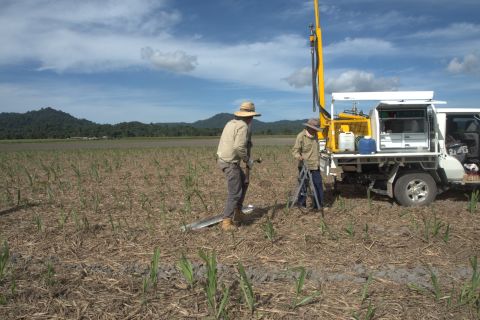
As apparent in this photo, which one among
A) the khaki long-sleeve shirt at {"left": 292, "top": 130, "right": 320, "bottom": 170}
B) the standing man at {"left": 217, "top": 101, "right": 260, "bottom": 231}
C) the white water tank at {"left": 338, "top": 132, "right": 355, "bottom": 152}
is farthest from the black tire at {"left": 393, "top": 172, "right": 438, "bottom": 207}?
the standing man at {"left": 217, "top": 101, "right": 260, "bottom": 231}

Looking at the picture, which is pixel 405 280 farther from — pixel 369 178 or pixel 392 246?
pixel 369 178

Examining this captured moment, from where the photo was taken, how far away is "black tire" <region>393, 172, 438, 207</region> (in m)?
7.38

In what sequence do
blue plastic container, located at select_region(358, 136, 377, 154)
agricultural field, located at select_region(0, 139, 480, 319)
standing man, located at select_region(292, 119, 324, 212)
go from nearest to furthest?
agricultural field, located at select_region(0, 139, 480, 319)
standing man, located at select_region(292, 119, 324, 212)
blue plastic container, located at select_region(358, 136, 377, 154)

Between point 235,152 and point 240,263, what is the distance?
2.15m

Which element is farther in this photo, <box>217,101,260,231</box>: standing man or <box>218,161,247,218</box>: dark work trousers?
<box>218,161,247,218</box>: dark work trousers

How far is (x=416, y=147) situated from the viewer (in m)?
7.43

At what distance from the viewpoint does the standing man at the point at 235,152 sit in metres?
5.57

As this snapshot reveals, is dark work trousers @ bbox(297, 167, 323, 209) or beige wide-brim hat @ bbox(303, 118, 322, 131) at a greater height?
beige wide-brim hat @ bbox(303, 118, 322, 131)

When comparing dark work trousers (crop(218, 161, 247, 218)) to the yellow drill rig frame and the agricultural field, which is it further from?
the yellow drill rig frame

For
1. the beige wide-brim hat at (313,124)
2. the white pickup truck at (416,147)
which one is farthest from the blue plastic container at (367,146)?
the beige wide-brim hat at (313,124)

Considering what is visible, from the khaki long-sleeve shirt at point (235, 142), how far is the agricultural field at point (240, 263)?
3.67 feet

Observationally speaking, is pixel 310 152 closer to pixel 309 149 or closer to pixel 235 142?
pixel 309 149

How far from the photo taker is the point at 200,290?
→ 3.76 m

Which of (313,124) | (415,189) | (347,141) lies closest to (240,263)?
(313,124)
